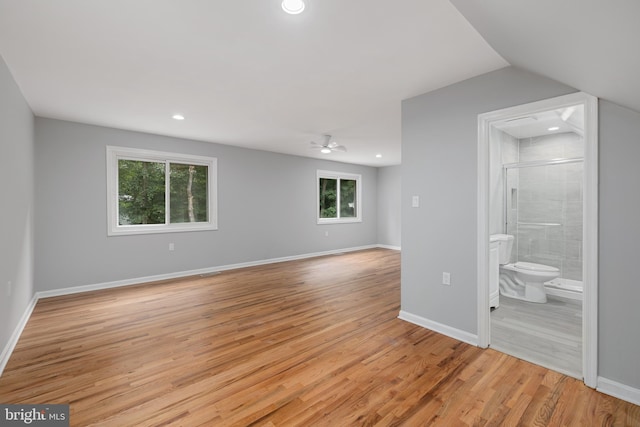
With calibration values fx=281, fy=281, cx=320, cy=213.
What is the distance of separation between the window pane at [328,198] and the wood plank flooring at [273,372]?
13.4 ft

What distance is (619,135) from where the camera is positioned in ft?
6.05

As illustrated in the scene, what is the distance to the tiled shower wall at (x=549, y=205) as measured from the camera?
406 cm

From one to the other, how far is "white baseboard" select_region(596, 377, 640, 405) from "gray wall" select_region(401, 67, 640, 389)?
0.09 feet

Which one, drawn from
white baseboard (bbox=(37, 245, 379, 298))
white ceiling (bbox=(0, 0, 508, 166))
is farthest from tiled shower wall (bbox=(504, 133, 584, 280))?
white baseboard (bbox=(37, 245, 379, 298))

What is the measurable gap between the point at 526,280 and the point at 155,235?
224 inches

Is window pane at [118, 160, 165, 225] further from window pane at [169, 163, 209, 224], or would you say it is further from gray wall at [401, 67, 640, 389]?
gray wall at [401, 67, 640, 389]

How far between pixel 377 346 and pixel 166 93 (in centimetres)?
331

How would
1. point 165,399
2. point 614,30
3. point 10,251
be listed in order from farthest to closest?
point 10,251 → point 165,399 → point 614,30

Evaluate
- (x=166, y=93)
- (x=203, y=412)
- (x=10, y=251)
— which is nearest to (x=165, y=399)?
(x=203, y=412)

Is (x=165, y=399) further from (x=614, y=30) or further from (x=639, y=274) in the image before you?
(x=639, y=274)

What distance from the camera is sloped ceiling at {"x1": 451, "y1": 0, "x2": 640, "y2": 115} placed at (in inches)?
42.6

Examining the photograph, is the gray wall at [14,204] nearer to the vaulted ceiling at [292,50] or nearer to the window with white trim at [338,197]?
the vaulted ceiling at [292,50]

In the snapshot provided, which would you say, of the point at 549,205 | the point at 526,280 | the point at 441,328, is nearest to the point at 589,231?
the point at 441,328

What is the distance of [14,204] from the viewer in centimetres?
264
